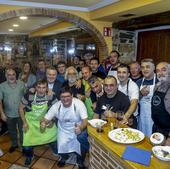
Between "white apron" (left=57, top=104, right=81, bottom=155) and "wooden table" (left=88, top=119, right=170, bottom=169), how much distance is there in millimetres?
658

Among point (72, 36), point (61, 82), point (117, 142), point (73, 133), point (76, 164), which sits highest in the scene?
point (72, 36)

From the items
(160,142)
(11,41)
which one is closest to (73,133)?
(160,142)

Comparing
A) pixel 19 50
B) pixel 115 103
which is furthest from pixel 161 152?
pixel 19 50

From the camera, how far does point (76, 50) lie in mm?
7691

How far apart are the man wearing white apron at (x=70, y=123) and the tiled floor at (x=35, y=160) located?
0.30m

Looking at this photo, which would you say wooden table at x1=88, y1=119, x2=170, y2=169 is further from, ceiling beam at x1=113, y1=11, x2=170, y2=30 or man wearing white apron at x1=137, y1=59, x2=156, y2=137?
ceiling beam at x1=113, y1=11, x2=170, y2=30

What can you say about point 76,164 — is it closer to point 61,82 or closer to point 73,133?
point 73,133

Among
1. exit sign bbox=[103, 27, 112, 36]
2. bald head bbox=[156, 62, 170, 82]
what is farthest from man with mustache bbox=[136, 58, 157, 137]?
exit sign bbox=[103, 27, 112, 36]

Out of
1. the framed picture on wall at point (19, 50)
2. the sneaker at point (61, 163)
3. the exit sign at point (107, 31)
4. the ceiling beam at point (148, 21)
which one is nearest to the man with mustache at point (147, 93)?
the sneaker at point (61, 163)

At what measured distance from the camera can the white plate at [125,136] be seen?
74.6 inches

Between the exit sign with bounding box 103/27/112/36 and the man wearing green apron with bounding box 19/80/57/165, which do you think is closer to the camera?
the man wearing green apron with bounding box 19/80/57/165

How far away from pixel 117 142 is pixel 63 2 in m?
3.43

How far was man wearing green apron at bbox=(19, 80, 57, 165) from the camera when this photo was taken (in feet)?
10.0

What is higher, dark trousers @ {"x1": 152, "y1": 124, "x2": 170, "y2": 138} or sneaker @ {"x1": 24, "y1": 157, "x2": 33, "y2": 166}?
dark trousers @ {"x1": 152, "y1": 124, "x2": 170, "y2": 138}
